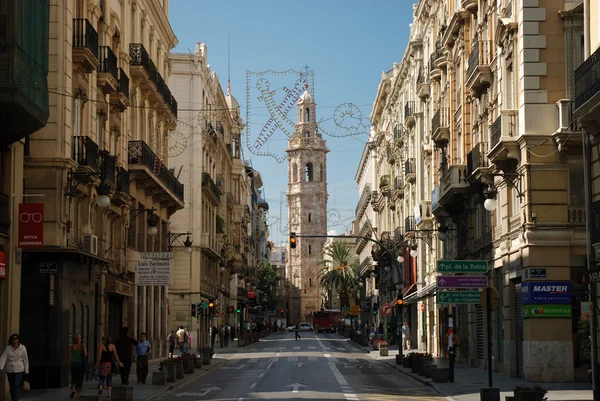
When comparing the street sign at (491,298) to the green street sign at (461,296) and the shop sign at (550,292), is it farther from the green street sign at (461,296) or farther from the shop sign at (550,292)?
the shop sign at (550,292)

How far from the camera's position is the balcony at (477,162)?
38656 mm

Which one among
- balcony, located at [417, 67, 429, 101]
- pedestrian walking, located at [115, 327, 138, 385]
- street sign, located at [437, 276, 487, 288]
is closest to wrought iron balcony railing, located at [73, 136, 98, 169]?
pedestrian walking, located at [115, 327, 138, 385]

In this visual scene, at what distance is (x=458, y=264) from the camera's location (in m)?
30.1

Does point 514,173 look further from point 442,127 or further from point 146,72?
point 146,72

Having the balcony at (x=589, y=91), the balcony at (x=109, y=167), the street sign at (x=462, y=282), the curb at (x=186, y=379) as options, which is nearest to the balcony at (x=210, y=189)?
the curb at (x=186, y=379)

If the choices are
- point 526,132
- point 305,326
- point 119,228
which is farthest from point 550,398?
point 305,326

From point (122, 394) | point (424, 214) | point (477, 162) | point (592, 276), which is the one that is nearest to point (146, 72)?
point (477, 162)

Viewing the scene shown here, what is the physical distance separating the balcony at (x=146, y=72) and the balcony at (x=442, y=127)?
13.0 m

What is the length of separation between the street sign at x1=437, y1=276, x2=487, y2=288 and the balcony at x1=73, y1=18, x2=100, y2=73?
1309 centimetres

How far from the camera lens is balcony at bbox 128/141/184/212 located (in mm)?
44938

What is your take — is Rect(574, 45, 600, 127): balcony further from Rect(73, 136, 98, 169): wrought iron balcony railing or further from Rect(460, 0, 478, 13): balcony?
Rect(460, 0, 478, 13): balcony

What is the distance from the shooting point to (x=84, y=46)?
33875 millimetres

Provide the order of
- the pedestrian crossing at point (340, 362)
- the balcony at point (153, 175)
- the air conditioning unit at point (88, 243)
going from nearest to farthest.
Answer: the air conditioning unit at point (88, 243) < the balcony at point (153, 175) < the pedestrian crossing at point (340, 362)

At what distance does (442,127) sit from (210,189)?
2680 centimetres
